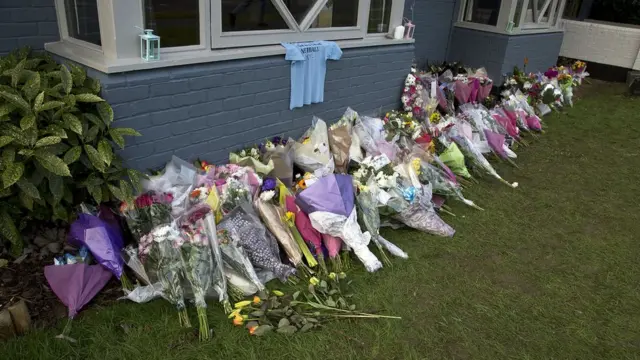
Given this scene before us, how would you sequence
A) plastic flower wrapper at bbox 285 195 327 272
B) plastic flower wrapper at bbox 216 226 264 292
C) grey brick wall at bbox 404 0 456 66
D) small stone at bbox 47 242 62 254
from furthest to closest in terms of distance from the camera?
grey brick wall at bbox 404 0 456 66
plastic flower wrapper at bbox 285 195 327 272
small stone at bbox 47 242 62 254
plastic flower wrapper at bbox 216 226 264 292

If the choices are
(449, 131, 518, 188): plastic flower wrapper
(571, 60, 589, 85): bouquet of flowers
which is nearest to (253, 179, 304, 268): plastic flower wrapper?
(449, 131, 518, 188): plastic flower wrapper

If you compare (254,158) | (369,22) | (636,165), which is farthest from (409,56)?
(636,165)

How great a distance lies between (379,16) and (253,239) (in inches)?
114

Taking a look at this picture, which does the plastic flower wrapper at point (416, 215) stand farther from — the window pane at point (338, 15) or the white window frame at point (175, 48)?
the window pane at point (338, 15)

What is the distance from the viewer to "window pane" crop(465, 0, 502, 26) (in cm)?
660

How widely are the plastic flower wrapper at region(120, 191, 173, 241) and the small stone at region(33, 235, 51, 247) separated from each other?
48cm

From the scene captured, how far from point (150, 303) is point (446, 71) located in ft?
15.6

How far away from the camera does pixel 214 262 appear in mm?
2650

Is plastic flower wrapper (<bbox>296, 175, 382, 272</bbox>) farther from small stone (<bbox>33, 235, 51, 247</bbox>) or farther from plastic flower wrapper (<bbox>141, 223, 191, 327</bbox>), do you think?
small stone (<bbox>33, 235, 51, 247</bbox>)

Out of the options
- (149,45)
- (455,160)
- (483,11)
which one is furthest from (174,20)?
(483,11)

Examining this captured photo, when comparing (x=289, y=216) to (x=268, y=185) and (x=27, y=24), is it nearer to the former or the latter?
(x=268, y=185)

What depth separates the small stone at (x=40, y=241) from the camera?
9.25ft

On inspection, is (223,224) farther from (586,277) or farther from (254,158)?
(586,277)

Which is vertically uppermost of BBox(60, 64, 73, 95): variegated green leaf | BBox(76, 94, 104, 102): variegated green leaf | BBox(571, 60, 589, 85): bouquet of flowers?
BBox(60, 64, 73, 95): variegated green leaf
